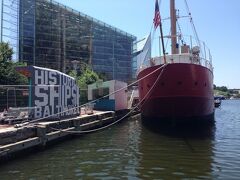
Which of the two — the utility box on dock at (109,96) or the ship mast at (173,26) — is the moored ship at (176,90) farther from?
the utility box on dock at (109,96)

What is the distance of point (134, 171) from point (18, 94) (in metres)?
16.7

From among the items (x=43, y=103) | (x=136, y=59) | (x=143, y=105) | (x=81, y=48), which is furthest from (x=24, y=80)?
(x=136, y=59)

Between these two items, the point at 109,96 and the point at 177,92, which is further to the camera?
the point at 109,96

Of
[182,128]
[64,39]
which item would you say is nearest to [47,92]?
[182,128]

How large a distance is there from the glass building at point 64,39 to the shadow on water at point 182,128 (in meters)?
42.9

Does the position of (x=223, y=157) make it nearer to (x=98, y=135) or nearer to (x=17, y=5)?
(x=98, y=135)

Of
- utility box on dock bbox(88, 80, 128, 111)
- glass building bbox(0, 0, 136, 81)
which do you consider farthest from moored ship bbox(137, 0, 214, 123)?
glass building bbox(0, 0, 136, 81)

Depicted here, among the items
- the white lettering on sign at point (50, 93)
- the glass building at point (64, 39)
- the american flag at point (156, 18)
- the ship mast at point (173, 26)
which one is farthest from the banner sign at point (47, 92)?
the glass building at point (64, 39)

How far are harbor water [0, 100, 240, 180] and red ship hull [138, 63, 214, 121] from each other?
9.24ft

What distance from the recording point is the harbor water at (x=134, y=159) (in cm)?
1191

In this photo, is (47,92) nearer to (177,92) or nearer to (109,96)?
(177,92)

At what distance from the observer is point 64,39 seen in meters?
74.1

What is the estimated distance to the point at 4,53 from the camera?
1342 inches

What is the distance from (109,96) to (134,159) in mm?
19348
